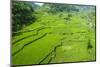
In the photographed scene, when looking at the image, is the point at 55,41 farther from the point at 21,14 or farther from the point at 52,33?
the point at 21,14

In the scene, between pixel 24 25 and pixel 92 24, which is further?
pixel 92 24

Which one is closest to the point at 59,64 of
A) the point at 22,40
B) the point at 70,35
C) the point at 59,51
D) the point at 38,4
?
the point at 59,51

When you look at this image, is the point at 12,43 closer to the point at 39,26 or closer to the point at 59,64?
the point at 39,26

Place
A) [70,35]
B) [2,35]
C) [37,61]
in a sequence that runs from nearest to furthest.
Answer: [2,35] → [37,61] → [70,35]

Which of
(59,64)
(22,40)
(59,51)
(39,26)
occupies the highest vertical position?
(39,26)

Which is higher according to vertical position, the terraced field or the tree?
the tree

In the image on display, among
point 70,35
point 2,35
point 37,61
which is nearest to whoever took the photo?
point 2,35

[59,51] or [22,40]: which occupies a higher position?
[22,40]
